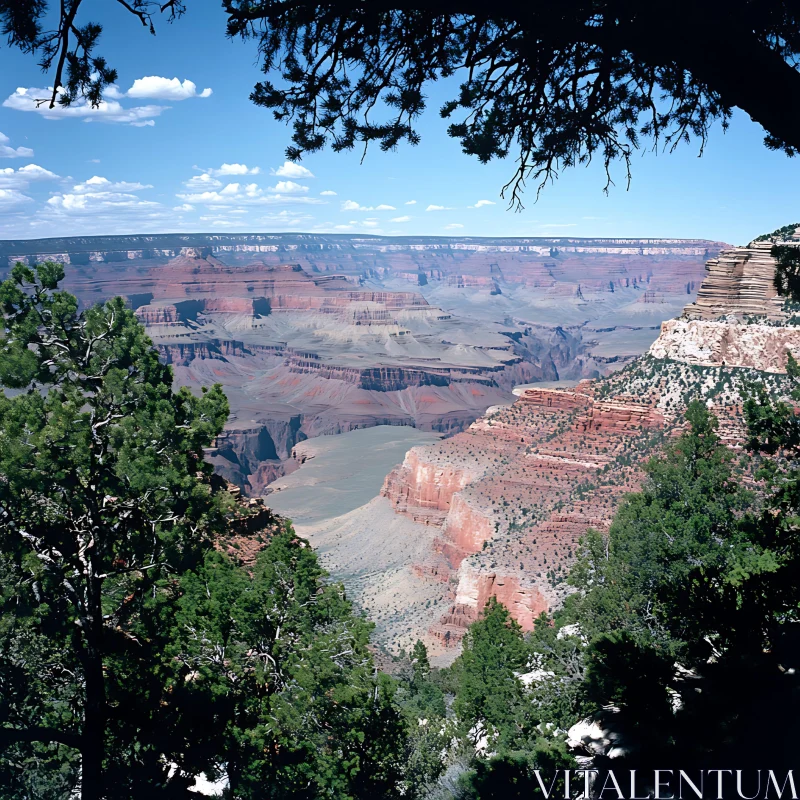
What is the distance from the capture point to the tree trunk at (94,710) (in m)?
10.7

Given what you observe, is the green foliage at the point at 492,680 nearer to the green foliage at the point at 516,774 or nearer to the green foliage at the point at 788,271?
the green foliage at the point at 516,774

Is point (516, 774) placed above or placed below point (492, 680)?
above

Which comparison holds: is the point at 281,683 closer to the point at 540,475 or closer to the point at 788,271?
the point at 788,271

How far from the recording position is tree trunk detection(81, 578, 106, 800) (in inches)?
421

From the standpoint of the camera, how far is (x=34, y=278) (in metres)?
12.1

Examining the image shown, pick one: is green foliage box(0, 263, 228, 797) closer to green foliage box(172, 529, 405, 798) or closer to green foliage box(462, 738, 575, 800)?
green foliage box(172, 529, 405, 798)

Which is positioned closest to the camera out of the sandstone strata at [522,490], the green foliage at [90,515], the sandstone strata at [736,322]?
the green foliage at [90,515]

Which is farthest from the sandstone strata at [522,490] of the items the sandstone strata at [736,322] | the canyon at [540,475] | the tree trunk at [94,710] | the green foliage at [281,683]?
the tree trunk at [94,710]

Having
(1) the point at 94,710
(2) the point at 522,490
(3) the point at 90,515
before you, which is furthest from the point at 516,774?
(2) the point at 522,490

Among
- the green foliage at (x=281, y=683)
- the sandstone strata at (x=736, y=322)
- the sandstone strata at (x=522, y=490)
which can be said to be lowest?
the sandstone strata at (x=522, y=490)

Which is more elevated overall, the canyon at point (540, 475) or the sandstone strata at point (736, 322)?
the sandstone strata at point (736, 322)

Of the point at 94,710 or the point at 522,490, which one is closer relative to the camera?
the point at 94,710

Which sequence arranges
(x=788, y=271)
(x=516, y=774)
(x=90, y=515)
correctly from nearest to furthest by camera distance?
1. (x=788, y=271)
2. (x=90, y=515)
3. (x=516, y=774)

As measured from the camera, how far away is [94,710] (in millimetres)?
11086
